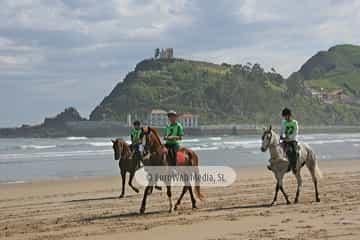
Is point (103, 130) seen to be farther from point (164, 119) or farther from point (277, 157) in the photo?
point (277, 157)

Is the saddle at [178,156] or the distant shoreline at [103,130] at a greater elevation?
the saddle at [178,156]

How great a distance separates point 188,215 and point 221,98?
157567 millimetres

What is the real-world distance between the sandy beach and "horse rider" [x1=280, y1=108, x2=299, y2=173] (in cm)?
104

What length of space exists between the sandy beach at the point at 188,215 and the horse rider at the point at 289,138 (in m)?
1.04

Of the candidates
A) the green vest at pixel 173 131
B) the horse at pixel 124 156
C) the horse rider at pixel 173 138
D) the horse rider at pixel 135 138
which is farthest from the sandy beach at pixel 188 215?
the green vest at pixel 173 131

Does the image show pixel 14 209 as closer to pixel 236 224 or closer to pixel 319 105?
pixel 236 224

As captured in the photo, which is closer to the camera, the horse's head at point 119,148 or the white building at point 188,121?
the horse's head at point 119,148

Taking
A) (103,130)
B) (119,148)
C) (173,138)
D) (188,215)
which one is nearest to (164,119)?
(103,130)

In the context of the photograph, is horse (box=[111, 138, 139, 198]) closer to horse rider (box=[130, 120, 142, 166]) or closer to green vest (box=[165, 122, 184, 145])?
horse rider (box=[130, 120, 142, 166])

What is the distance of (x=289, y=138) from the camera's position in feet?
46.1

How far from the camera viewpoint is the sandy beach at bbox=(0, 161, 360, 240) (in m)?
9.85

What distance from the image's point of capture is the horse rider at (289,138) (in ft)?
45.8

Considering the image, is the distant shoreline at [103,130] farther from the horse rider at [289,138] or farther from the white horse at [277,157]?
the horse rider at [289,138]

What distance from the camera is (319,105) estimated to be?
18162cm
